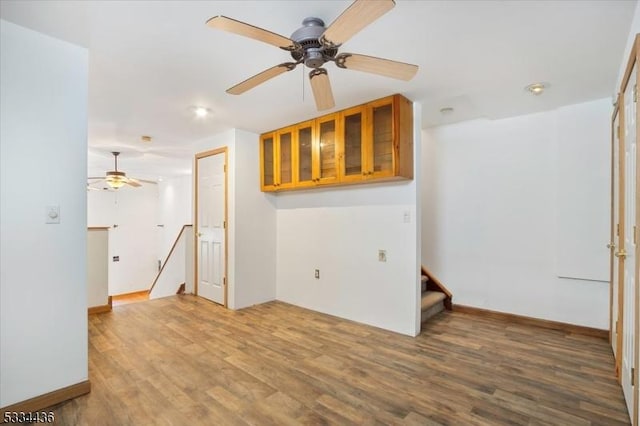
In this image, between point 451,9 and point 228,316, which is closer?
point 451,9

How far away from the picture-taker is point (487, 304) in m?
3.74

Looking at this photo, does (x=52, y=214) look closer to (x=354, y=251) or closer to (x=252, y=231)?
(x=252, y=231)

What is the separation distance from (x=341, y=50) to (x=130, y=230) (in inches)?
320

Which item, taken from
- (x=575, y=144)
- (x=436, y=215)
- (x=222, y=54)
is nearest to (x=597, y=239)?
(x=575, y=144)

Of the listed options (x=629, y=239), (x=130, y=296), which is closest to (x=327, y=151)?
(x=629, y=239)

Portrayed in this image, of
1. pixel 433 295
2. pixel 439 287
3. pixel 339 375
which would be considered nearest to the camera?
pixel 339 375

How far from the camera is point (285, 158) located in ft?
13.3

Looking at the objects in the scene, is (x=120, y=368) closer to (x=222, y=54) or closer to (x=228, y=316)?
(x=228, y=316)

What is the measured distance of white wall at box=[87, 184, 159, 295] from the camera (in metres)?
7.85

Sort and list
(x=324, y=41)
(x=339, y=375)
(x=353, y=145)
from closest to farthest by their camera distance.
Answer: (x=324, y=41) < (x=339, y=375) < (x=353, y=145)

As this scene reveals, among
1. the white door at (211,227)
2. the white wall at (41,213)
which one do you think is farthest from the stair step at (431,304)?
the white wall at (41,213)

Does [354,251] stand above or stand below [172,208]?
below

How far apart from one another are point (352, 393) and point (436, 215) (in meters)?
2.68

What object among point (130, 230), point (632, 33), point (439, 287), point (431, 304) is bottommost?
point (431, 304)
